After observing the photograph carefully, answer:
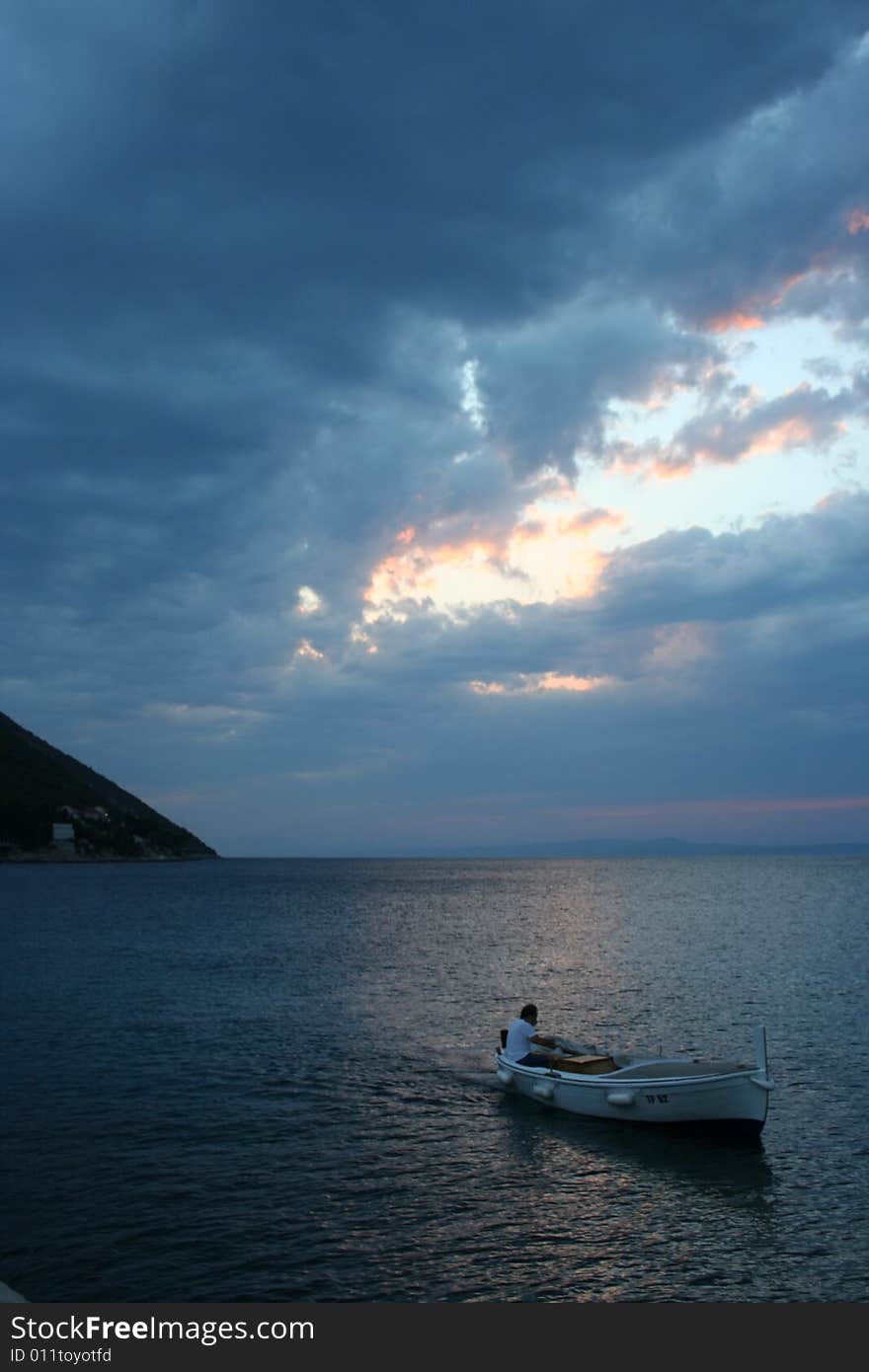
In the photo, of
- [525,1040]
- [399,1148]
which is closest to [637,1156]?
[399,1148]

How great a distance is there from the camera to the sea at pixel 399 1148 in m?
17.2

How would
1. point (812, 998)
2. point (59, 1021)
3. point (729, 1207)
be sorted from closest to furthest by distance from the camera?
point (729, 1207)
point (59, 1021)
point (812, 998)

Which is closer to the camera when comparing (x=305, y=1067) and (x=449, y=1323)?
(x=449, y=1323)

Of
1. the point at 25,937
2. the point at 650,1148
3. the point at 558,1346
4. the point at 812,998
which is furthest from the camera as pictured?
the point at 25,937

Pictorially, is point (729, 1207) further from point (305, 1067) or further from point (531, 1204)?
point (305, 1067)

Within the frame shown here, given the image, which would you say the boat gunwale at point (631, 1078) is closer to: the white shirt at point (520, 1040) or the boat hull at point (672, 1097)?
the boat hull at point (672, 1097)

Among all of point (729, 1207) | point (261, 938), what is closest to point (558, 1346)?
point (729, 1207)

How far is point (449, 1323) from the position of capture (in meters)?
15.0

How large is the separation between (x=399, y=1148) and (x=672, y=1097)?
760 cm

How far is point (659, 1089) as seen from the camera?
83.9ft

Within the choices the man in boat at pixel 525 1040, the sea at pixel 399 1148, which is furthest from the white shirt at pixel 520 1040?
the sea at pixel 399 1148

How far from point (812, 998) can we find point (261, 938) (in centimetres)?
5244

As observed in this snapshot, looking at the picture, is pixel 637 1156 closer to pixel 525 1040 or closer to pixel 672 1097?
pixel 672 1097

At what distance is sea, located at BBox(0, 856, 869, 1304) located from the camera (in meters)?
17.2
